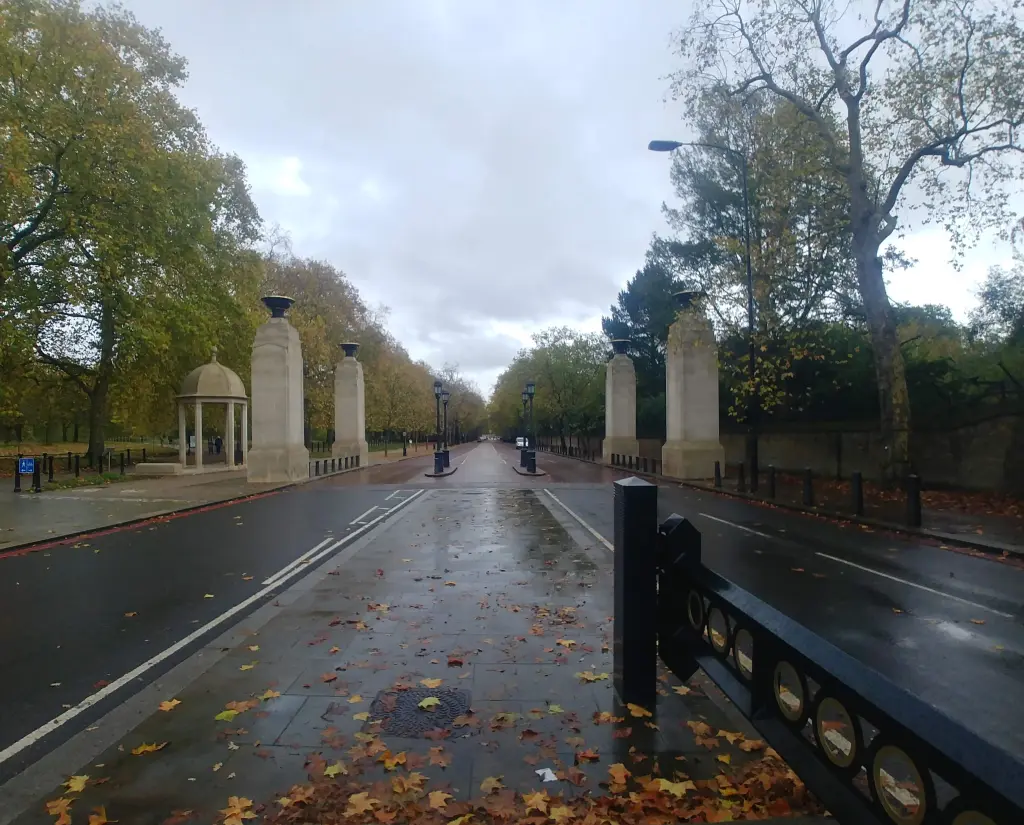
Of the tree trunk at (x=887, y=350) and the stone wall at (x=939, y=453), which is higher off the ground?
the tree trunk at (x=887, y=350)

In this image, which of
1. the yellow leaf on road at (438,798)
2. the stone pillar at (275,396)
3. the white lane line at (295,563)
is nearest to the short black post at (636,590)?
the yellow leaf on road at (438,798)

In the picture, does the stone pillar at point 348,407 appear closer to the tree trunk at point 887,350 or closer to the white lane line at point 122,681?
the tree trunk at point 887,350

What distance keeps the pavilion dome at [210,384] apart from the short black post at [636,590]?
107 ft

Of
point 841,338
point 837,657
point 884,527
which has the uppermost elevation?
point 841,338

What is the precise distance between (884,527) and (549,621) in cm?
1008

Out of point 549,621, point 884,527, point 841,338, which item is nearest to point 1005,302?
point 841,338

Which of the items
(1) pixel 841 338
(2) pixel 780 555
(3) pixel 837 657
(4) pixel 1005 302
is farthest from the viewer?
(4) pixel 1005 302

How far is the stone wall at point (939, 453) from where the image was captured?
61.4ft

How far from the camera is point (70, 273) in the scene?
2286cm

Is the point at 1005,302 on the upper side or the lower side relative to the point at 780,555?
upper

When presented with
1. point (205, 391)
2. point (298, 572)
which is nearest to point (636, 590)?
point (298, 572)

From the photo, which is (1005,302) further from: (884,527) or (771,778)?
(771,778)

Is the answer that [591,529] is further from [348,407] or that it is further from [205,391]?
[348,407]

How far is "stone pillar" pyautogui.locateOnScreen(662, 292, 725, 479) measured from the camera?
1115 inches
